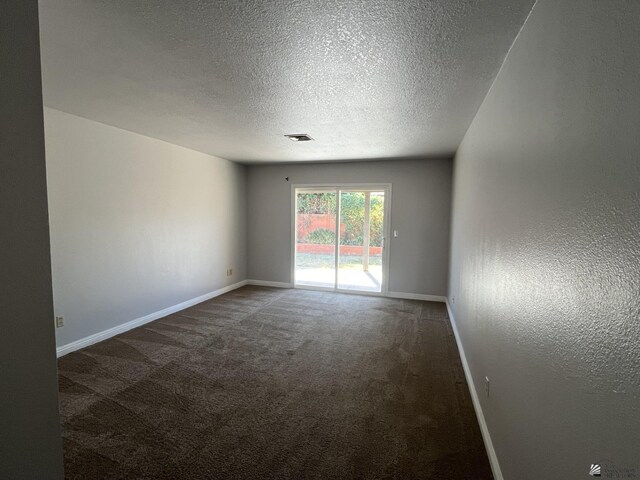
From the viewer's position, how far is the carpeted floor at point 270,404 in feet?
6.09

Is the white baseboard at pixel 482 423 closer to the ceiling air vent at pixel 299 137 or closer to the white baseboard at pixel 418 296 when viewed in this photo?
the white baseboard at pixel 418 296

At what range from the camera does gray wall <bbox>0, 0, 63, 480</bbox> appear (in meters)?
0.93

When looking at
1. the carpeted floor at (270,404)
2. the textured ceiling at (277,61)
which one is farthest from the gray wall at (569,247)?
the carpeted floor at (270,404)

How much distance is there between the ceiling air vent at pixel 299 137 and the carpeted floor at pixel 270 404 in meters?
2.43

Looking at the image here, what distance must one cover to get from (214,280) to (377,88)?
437 centimetres

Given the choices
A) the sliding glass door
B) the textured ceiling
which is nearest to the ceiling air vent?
the textured ceiling

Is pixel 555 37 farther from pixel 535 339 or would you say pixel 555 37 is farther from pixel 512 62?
pixel 535 339

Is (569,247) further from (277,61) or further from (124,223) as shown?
(124,223)

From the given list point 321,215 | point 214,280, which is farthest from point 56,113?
point 321,215

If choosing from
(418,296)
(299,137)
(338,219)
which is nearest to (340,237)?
(338,219)

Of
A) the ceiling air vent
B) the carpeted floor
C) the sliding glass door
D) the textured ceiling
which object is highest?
the ceiling air vent

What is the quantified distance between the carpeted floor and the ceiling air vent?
95.7 inches

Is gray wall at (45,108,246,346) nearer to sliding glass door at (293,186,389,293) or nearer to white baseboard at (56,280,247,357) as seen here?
white baseboard at (56,280,247,357)

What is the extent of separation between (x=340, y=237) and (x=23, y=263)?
205 inches
